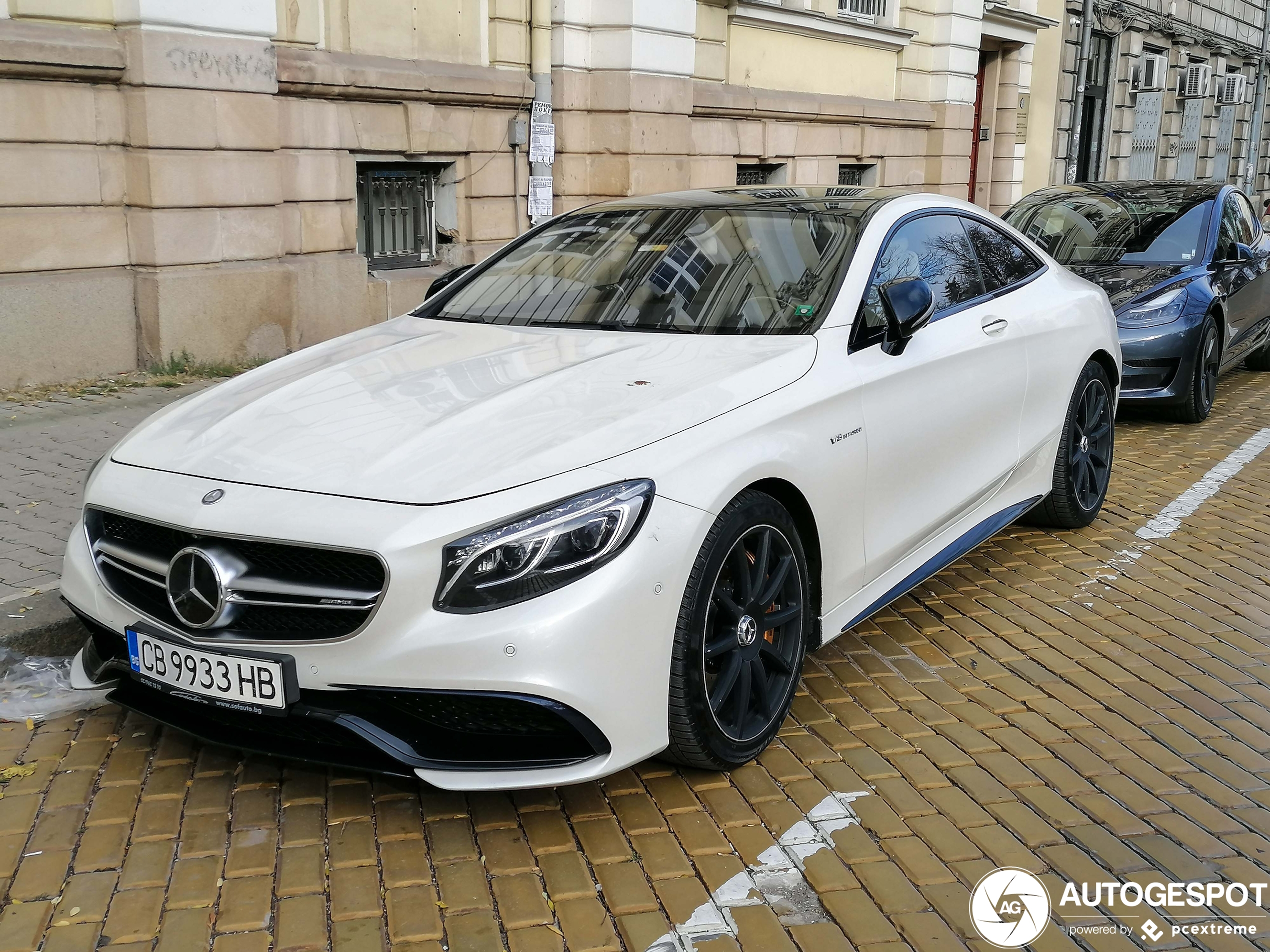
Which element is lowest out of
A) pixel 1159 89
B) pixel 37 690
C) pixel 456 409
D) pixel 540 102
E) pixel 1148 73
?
pixel 37 690

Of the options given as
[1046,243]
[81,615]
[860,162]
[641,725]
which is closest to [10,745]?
[81,615]

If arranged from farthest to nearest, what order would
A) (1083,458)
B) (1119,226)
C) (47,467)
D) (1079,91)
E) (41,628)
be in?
(1079,91)
(1119,226)
(47,467)
(1083,458)
(41,628)

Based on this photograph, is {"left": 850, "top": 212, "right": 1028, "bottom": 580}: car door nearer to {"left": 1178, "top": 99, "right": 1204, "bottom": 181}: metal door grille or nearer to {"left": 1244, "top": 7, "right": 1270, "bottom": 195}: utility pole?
{"left": 1178, "top": 99, "right": 1204, "bottom": 181}: metal door grille

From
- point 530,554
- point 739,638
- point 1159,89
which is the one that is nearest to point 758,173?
point 739,638

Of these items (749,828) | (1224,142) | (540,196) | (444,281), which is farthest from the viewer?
(1224,142)

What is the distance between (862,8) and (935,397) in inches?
559

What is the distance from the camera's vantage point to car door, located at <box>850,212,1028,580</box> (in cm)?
400

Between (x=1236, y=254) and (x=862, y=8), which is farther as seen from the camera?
(x=862, y=8)

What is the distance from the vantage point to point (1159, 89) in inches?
1050

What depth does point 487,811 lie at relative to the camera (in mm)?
3314

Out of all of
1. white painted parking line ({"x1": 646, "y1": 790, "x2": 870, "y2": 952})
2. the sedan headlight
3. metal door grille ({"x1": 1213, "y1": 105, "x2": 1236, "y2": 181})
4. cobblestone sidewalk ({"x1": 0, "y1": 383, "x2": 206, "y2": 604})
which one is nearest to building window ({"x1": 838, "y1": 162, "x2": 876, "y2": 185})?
the sedan headlight

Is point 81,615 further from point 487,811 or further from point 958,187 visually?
point 958,187

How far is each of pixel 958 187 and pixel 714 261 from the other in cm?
1554

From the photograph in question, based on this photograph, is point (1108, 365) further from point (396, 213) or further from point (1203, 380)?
point (396, 213)
